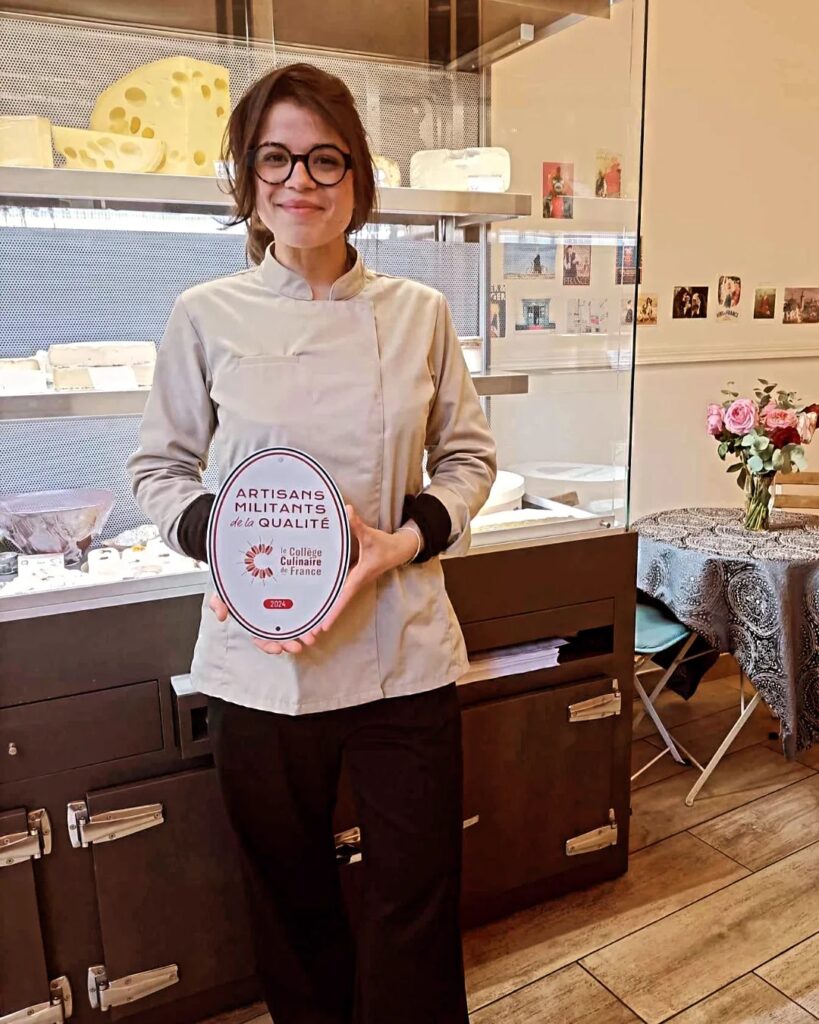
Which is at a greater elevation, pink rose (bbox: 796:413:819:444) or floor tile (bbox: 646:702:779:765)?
pink rose (bbox: 796:413:819:444)

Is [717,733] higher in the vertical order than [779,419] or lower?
lower

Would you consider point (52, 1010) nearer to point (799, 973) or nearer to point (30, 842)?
point (30, 842)

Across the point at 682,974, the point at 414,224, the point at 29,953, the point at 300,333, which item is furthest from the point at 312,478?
the point at 682,974

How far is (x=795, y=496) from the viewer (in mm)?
3086

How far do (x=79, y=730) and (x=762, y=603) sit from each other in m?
1.80

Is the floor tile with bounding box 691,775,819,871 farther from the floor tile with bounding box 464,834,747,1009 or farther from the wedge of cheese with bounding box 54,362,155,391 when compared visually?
the wedge of cheese with bounding box 54,362,155,391


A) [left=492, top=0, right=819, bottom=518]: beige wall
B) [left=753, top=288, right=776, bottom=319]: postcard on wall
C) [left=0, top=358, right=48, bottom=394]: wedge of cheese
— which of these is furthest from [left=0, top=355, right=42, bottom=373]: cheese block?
[left=753, top=288, right=776, bottom=319]: postcard on wall

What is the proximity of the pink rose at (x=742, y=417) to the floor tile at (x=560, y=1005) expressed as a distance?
1619 mm

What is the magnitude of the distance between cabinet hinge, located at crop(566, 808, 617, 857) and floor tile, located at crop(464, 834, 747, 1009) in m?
0.15

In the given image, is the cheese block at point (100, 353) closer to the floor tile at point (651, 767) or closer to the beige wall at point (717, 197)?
the floor tile at point (651, 767)

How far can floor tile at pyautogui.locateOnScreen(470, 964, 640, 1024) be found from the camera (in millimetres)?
1853

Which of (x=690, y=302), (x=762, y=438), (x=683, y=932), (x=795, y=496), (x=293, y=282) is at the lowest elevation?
Answer: (x=683, y=932)

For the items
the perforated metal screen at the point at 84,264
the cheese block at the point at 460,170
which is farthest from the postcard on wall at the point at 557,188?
the perforated metal screen at the point at 84,264

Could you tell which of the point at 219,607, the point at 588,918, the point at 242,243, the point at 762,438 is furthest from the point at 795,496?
the point at 219,607
